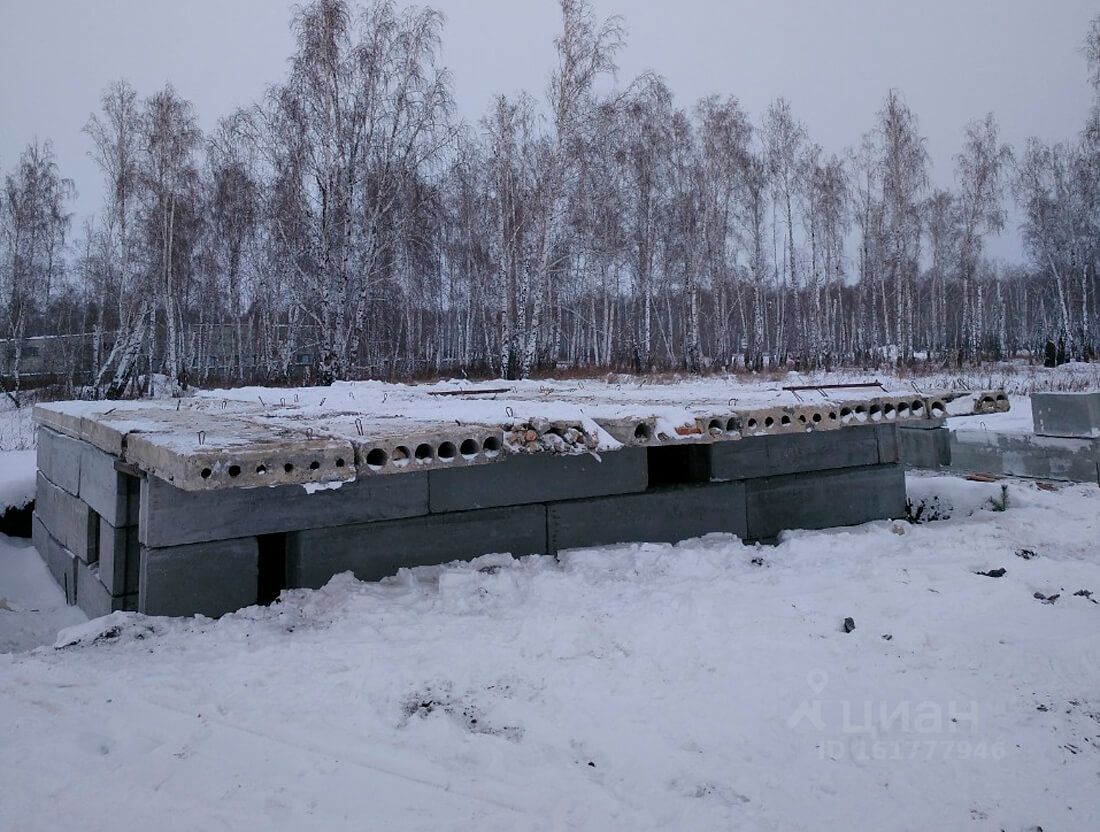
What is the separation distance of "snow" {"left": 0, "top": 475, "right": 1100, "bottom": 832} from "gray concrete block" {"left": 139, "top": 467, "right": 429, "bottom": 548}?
1.21 feet

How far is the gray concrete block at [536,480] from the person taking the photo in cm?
409

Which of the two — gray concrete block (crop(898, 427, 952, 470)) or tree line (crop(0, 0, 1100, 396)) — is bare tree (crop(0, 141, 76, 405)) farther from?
gray concrete block (crop(898, 427, 952, 470))

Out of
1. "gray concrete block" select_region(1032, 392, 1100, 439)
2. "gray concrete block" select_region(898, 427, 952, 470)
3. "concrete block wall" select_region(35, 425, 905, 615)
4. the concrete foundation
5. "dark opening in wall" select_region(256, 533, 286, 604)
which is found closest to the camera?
the concrete foundation

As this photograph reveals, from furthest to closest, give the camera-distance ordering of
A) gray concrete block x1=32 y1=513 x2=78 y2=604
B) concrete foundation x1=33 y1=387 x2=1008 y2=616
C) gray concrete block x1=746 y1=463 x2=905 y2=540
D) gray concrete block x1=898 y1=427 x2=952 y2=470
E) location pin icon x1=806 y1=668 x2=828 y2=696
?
gray concrete block x1=898 y1=427 x2=952 y2=470 < gray concrete block x1=746 y1=463 x2=905 y2=540 < gray concrete block x1=32 y1=513 x2=78 y2=604 < concrete foundation x1=33 y1=387 x2=1008 y2=616 < location pin icon x1=806 y1=668 x2=828 y2=696

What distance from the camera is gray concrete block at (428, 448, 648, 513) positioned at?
13.4 ft

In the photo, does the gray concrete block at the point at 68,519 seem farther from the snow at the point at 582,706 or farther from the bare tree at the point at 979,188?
the bare tree at the point at 979,188

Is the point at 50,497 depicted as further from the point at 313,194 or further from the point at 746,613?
the point at 313,194

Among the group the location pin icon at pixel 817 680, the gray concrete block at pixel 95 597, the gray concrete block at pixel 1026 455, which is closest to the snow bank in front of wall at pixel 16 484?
the gray concrete block at pixel 95 597

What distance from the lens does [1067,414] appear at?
6.86 meters

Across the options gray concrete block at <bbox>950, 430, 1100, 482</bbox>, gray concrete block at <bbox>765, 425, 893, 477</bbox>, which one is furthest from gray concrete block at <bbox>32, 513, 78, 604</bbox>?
gray concrete block at <bbox>950, 430, 1100, 482</bbox>

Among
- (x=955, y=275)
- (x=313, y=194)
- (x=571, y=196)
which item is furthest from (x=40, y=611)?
(x=955, y=275)

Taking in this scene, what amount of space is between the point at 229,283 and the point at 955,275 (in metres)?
28.8

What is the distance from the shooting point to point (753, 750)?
7.72 feet

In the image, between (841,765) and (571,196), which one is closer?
(841,765)
